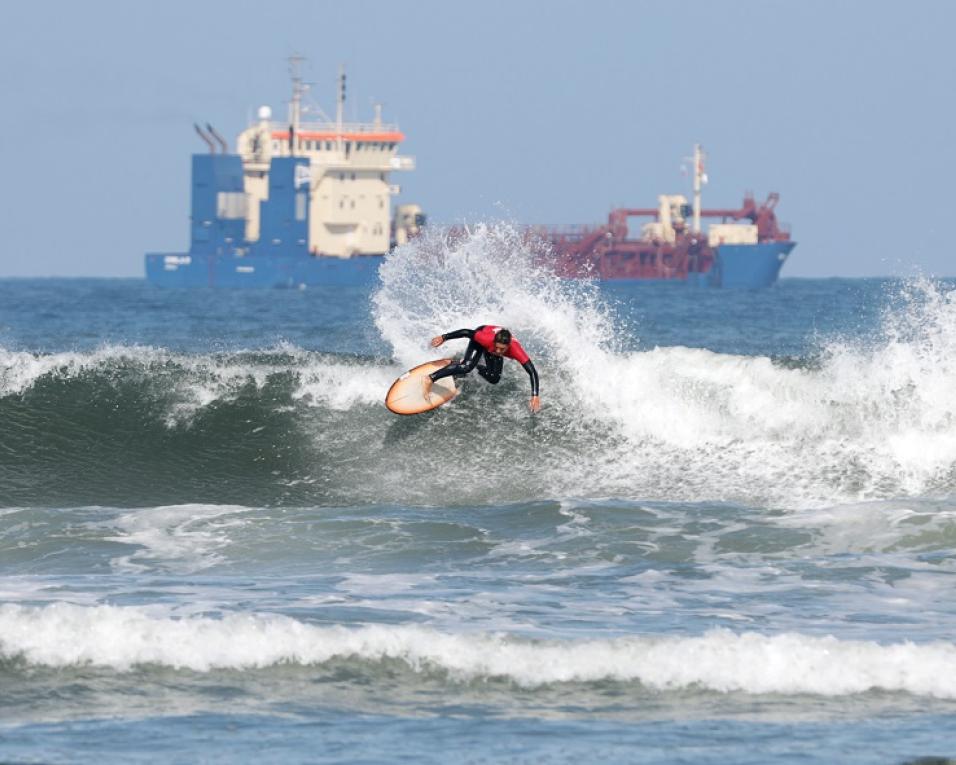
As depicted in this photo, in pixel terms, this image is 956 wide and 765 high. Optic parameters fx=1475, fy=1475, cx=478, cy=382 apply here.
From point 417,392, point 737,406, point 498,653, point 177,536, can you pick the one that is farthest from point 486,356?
point 498,653

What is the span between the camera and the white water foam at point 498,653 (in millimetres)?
7738

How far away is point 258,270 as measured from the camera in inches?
3396

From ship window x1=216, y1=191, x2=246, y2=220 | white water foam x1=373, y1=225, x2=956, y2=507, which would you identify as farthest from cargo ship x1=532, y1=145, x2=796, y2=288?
white water foam x1=373, y1=225, x2=956, y2=507

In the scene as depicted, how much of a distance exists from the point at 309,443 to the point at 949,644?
867 cm

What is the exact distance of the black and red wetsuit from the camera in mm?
13180

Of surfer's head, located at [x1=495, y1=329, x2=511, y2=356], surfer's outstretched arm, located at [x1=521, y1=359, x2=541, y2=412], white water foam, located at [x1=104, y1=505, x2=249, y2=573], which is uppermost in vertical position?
surfer's head, located at [x1=495, y1=329, x2=511, y2=356]

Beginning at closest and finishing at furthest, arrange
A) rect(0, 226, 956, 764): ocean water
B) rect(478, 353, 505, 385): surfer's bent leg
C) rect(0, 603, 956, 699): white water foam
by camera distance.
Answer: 1. rect(0, 226, 956, 764): ocean water
2. rect(0, 603, 956, 699): white water foam
3. rect(478, 353, 505, 385): surfer's bent leg

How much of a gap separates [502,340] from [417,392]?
2163mm

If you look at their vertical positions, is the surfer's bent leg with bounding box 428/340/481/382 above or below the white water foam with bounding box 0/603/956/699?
above

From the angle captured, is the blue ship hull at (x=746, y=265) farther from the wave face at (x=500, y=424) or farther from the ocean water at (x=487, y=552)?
the wave face at (x=500, y=424)

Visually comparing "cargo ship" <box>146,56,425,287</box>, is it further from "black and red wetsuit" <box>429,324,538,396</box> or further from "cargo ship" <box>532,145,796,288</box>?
"black and red wetsuit" <box>429,324,538,396</box>

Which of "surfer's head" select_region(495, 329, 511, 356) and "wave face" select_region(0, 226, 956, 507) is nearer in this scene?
"surfer's head" select_region(495, 329, 511, 356)

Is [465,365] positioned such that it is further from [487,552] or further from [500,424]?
[487,552]

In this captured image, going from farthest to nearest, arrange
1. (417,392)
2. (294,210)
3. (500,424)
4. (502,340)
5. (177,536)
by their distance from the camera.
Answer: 1. (294,210)
2. (500,424)
3. (417,392)
4. (502,340)
5. (177,536)
